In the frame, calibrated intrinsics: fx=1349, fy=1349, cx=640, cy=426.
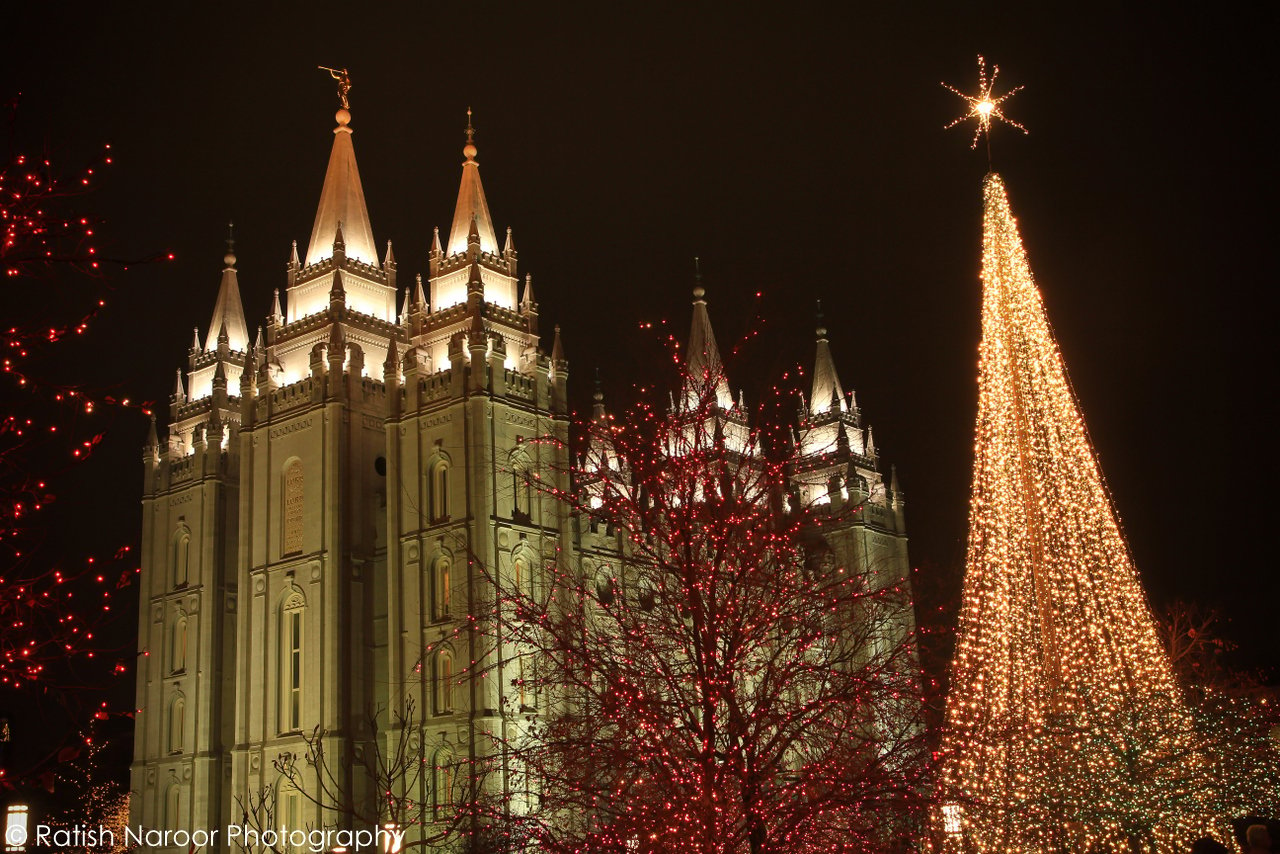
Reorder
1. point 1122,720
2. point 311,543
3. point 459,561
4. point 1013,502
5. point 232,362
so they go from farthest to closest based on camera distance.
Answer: point 232,362 < point 311,543 < point 459,561 < point 1013,502 < point 1122,720

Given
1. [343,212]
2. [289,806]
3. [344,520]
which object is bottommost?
[289,806]

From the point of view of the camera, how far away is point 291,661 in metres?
44.0

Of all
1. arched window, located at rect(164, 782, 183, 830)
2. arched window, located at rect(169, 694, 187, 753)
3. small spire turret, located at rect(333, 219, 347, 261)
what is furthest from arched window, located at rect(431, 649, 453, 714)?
small spire turret, located at rect(333, 219, 347, 261)

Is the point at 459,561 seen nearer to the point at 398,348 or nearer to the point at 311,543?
the point at 311,543

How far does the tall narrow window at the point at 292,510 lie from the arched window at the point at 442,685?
664cm

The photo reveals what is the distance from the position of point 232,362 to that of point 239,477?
18.7ft

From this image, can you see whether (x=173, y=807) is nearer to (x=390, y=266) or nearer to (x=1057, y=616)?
(x=390, y=266)

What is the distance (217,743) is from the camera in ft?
155

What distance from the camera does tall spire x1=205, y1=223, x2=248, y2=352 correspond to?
5419 cm

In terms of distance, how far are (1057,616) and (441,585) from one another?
80.2 ft

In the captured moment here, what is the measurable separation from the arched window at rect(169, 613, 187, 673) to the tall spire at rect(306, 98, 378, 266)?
14.3 metres

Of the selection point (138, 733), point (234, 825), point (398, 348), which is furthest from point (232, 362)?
point (234, 825)

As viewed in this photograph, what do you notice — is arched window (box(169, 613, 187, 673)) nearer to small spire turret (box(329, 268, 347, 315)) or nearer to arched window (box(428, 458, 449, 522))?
arched window (box(428, 458, 449, 522))

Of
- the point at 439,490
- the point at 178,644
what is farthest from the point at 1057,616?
the point at 178,644
